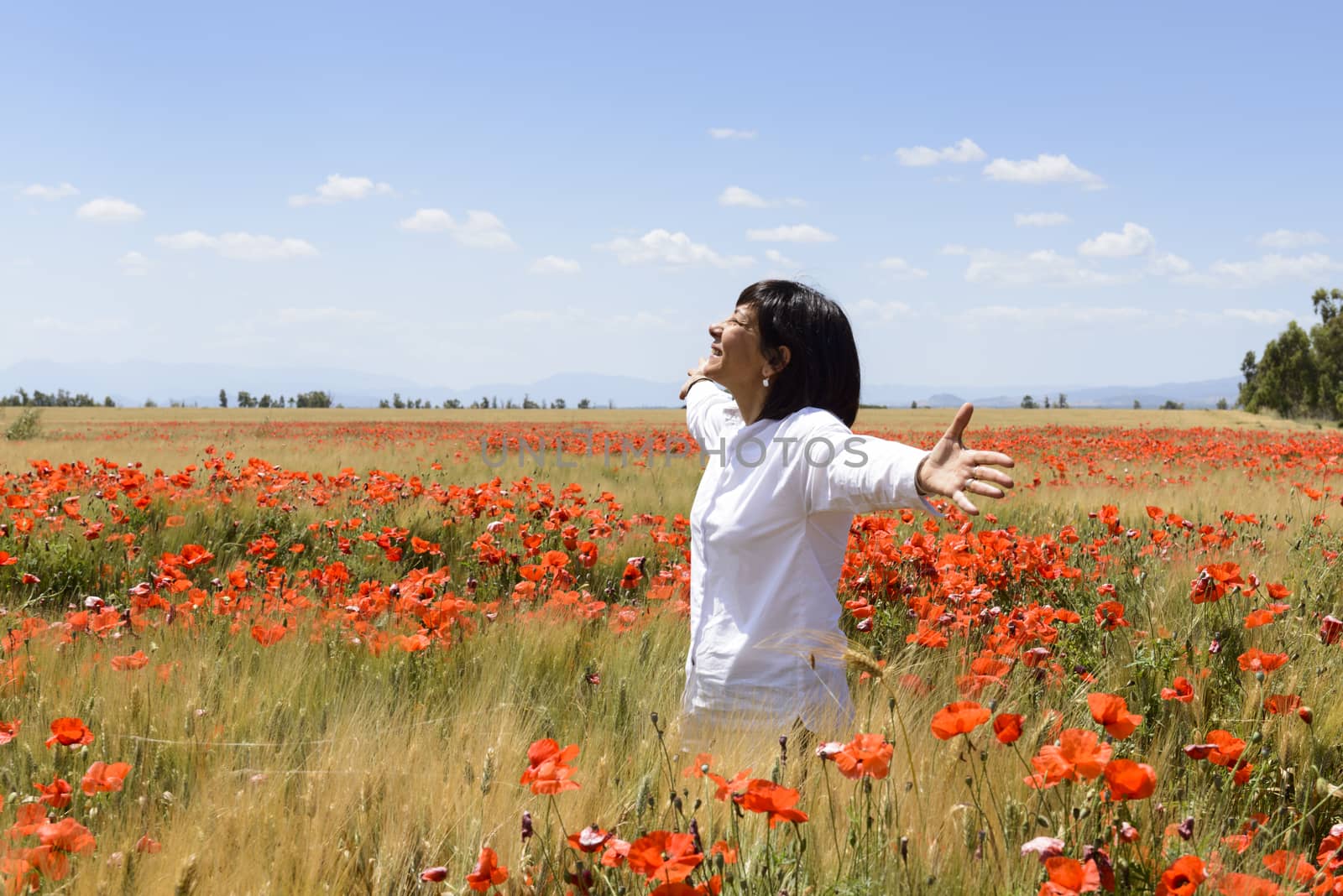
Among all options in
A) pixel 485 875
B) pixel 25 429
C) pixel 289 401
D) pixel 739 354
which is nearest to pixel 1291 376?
pixel 25 429

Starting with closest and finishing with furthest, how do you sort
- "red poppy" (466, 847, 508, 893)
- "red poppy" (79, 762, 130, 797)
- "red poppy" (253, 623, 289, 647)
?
"red poppy" (466, 847, 508, 893) → "red poppy" (79, 762, 130, 797) → "red poppy" (253, 623, 289, 647)

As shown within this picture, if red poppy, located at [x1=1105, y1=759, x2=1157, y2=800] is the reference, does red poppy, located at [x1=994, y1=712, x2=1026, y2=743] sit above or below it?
above

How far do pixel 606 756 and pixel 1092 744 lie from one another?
1020 millimetres

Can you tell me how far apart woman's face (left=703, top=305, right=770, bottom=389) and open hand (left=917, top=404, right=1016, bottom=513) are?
0.80 metres

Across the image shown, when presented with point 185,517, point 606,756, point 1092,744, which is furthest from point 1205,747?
point 185,517

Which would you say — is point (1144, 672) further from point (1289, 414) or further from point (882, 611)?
point (1289, 414)

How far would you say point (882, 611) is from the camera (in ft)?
12.7

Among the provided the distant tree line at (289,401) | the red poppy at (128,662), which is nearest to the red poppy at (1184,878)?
the red poppy at (128,662)

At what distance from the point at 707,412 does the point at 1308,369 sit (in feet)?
181

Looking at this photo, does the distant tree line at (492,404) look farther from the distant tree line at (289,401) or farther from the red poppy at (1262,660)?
the red poppy at (1262,660)

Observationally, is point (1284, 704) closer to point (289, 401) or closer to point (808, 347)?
point (808, 347)

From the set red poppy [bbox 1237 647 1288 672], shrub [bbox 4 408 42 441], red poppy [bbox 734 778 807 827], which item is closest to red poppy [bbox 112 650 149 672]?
red poppy [bbox 734 778 807 827]

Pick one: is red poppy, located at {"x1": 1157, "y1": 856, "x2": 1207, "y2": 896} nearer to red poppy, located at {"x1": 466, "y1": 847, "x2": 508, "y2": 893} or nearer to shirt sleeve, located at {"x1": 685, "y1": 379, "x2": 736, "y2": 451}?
red poppy, located at {"x1": 466, "y1": 847, "x2": 508, "y2": 893}

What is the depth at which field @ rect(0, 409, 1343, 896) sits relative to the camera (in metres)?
1.58
